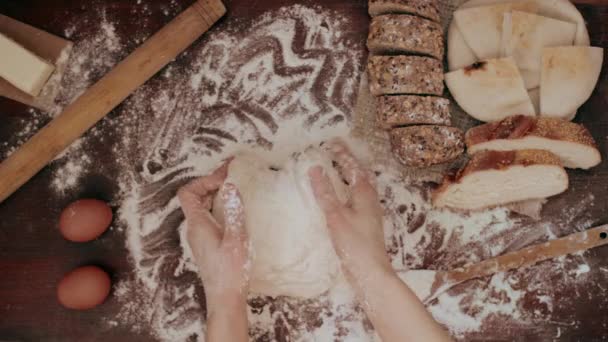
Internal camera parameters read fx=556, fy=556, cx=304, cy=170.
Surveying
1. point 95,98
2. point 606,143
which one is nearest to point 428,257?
point 606,143

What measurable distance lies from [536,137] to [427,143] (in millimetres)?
319

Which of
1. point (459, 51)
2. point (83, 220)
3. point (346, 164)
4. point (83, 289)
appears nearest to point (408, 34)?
point (459, 51)

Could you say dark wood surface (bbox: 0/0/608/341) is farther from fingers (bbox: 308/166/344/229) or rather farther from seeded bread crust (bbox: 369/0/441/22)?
fingers (bbox: 308/166/344/229)

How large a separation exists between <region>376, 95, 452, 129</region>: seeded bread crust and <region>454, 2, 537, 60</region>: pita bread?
204 mm

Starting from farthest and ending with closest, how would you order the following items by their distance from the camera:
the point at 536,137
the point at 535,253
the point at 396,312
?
the point at 535,253 → the point at 536,137 → the point at 396,312

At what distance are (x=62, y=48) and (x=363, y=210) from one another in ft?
3.59

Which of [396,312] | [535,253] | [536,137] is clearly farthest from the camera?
[535,253]

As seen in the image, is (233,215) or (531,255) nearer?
(233,215)

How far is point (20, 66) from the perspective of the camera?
5.47ft

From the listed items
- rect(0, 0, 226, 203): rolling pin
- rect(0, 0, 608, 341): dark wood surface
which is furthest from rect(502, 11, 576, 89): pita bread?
rect(0, 0, 226, 203): rolling pin

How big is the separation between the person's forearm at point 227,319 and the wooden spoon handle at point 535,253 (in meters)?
0.69

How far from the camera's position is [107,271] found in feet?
5.89

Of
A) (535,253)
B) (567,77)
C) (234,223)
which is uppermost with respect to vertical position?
(234,223)

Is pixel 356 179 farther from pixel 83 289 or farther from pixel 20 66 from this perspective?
pixel 20 66
